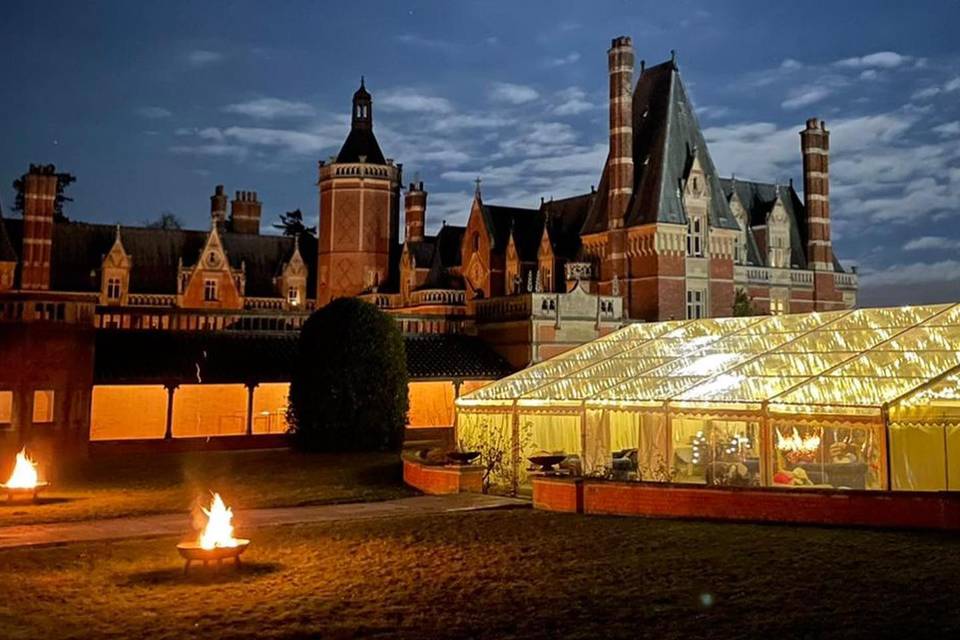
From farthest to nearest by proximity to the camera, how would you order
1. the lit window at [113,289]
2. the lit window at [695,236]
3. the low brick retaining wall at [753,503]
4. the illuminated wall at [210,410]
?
the lit window at [113,289] < the lit window at [695,236] < the illuminated wall at [210,410] < the low brick retaining wall at [753,503]

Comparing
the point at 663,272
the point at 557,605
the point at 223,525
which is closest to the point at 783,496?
the point at 557,605

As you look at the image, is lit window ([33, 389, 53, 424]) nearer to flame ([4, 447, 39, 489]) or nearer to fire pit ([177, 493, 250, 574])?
flame ([4, 447, 39, 489])

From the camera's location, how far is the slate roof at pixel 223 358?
2389 centimetres

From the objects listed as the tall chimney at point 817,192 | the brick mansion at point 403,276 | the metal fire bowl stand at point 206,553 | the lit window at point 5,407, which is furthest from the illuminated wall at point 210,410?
the tall chimney at point 817,192

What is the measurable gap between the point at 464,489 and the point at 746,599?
8136mm

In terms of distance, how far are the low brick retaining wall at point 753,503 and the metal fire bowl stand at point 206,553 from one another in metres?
5.39

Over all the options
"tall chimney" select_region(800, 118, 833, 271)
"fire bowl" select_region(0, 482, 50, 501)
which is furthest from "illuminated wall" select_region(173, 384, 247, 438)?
"tall chimney" select_region(800, 118, 833, 271)

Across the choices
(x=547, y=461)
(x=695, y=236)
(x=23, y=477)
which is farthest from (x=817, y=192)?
(x=23, y=477)

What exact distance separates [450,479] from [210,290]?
31.5 metres

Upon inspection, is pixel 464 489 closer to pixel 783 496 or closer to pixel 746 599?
pixel 783 496

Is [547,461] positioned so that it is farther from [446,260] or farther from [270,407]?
[446,260]

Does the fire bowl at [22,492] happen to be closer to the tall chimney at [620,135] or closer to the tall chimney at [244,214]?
the tall chimney at [620,135]

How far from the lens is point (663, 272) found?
116ft

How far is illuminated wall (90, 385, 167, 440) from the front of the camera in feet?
85.0
